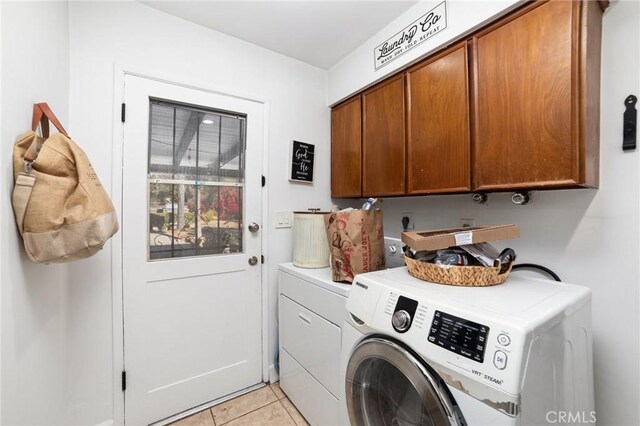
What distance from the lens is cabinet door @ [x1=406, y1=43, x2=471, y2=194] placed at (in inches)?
51.6

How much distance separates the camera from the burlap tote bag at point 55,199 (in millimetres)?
898

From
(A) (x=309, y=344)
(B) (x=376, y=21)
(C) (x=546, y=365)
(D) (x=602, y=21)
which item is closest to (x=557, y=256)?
(C) (x=546, y=365)

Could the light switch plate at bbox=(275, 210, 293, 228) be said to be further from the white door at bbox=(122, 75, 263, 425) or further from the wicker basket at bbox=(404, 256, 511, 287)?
the wicker basket at bbox=(404, 256, 511, 287)

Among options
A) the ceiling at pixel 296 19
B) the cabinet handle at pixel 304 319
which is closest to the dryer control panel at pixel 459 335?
the cabinet handle at pixel 304 319

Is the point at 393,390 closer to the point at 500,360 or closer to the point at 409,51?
the point at 500,360

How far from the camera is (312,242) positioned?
5.72 ft

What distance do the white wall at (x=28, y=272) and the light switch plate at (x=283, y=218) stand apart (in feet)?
4.00

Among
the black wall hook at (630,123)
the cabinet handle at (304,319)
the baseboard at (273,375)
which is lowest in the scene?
the baseboard at (273,375)

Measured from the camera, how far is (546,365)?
2.34 feet

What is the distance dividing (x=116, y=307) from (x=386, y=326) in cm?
148

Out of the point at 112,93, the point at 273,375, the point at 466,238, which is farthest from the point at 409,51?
the point at 273,375

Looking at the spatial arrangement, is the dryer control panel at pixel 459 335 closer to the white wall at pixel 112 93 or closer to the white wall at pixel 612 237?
the white wall at pixel 612 237

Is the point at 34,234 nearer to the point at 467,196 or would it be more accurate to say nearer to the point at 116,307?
the point at 116,307

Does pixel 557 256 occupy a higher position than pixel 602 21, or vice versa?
pixel 602 21
